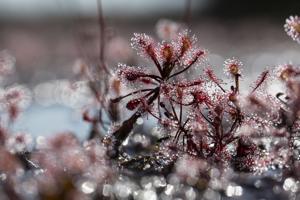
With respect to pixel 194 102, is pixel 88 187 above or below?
below

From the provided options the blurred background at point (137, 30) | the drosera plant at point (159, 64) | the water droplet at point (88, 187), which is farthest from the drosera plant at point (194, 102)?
the blurred background at point (137, 30)

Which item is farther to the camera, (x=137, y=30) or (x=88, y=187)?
(x=137, y=30)

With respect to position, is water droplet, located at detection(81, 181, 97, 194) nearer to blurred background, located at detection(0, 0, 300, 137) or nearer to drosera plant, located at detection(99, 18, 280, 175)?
drosera plant, located at detection(99, 18, 280, 175)

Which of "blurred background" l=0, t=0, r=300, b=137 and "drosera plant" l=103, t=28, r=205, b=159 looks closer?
"drosera plant" l=103, t=28, r=205, b=159

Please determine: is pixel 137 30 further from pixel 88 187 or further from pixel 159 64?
pixel 88 187

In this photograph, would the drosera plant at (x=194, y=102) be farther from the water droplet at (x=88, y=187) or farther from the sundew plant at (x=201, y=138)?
the water droplet at (x=88, y=187)

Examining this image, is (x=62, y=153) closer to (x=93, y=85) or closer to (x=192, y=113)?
(x=192, y=113)

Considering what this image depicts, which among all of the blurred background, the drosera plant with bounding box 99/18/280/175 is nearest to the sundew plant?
the drosera plant with bounding box 99/18/280/175

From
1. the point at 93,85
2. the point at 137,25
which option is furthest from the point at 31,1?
the point at 93,85

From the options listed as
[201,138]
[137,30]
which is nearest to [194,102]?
[201,138]
